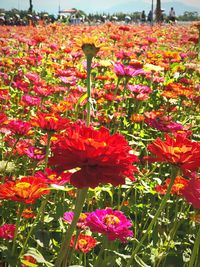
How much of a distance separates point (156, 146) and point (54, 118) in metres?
0.43

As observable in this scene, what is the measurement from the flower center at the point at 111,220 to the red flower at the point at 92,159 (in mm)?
377

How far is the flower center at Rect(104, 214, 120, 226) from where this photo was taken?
103 centimetres

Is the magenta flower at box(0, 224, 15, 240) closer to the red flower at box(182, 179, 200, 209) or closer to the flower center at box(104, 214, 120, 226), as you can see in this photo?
the flower center at box(104, 214, 120, 226)

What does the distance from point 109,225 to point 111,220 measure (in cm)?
4

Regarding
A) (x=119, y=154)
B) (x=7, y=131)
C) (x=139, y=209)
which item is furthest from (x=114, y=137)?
(x=7, y=131)

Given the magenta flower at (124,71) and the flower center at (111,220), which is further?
the magenta flower at (124,71)

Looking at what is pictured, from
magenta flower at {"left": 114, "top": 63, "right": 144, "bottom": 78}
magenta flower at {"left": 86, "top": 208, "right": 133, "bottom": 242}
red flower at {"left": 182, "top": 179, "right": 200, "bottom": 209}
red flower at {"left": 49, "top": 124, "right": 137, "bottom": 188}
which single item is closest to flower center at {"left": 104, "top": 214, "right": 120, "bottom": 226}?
magenta flower at {"left": 86, "top": 208, "right": 133, "bottom": 242}

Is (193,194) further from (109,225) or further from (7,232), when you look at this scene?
(7,232)

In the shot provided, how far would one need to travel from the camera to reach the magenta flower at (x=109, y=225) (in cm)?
99

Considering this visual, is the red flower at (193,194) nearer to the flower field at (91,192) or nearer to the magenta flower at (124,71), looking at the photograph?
the flower field at (91,192)

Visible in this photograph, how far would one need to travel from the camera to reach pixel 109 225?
1006 mm

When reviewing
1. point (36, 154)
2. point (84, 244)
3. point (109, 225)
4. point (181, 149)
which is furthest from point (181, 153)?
point (36, 154)

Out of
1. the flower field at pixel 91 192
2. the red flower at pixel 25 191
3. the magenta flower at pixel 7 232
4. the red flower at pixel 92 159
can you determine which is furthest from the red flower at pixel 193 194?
the magenta flower at pixel 7 232

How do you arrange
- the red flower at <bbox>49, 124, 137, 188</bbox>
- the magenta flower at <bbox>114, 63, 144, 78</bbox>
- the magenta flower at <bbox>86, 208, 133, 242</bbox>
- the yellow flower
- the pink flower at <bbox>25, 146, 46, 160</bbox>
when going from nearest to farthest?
the red flower at <bbox>49, 124, 137, 188</bbox>
the yellow flower
the magenta flower at <bbox>86, 208, 133, 242</bbox>
the pink flower at <bbox>25, 146, 46, 160</bbox>
the magenta flower at <bbox>114, 63, 144, 78</bbox>
